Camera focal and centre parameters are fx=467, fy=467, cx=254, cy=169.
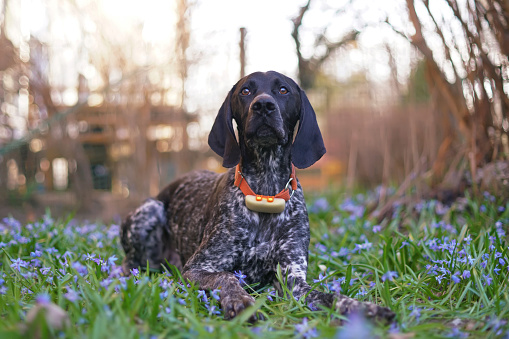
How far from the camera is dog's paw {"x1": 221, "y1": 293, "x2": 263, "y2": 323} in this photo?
2.10 m

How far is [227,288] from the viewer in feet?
7.66

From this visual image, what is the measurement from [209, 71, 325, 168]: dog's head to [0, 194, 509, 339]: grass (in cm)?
77

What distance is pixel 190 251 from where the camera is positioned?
3426 millimetres

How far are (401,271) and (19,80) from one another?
5382 mm

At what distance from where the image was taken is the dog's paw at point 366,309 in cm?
196

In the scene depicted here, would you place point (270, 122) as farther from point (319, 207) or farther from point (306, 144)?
point (319, 207)

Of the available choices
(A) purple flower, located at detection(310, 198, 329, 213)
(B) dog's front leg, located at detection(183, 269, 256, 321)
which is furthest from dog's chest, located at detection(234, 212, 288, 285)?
(A) purple flower, located at detection(310, 198, 329, 213)

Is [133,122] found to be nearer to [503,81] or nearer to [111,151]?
[111,151]

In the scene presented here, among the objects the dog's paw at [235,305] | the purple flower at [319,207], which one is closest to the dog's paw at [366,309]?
the dog's paw at [235,305]

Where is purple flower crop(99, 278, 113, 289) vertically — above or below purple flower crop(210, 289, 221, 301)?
above

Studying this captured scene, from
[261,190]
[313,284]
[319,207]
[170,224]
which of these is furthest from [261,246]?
[319,207]

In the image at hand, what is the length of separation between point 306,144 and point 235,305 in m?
1.17

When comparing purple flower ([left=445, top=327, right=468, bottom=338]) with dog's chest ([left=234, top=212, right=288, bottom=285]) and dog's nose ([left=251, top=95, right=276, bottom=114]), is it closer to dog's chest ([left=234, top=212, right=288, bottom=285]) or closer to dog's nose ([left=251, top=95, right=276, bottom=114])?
dog's chest ([left=234, top=212, right=288, bottom=285])

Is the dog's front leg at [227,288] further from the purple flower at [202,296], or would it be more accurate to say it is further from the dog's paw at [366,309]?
the dog's paw at [366,309]
